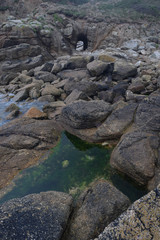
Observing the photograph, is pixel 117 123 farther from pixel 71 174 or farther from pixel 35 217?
pixel 35 217

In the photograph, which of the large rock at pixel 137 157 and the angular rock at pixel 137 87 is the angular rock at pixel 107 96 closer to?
the angular rock at pixel 137 87

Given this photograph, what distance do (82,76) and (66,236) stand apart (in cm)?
1821

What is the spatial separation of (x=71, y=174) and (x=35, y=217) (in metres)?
4.06

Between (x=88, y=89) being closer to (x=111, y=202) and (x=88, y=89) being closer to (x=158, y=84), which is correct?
(x=158, y=84)

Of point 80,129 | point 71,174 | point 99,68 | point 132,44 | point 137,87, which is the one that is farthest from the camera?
point 132,44

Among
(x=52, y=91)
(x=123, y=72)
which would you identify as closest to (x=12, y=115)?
(x=52, y=91)

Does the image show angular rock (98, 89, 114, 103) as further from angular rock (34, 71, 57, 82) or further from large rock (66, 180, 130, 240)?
large rock (66, 180, 130, 240)

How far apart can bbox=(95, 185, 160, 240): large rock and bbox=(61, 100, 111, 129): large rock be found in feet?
27.9

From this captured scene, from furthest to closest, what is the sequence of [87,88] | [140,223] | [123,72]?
1. [123,72]
2. [87,88]
3. [140,223]

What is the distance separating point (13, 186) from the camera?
9320 millimetres

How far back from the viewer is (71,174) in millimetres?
9648

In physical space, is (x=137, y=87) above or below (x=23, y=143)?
above

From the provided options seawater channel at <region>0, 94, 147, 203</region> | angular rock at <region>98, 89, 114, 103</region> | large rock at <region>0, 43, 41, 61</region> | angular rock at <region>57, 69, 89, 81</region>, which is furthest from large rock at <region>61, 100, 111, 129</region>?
large rock at <region>0, 43, 41, 61</region>

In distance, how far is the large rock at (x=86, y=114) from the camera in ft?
41.3
